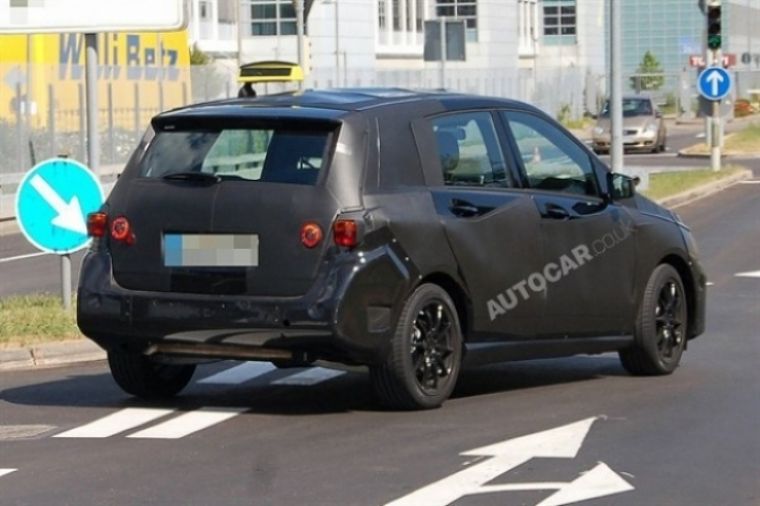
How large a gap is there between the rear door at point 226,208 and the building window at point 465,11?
77342mm

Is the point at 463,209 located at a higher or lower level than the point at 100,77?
lower

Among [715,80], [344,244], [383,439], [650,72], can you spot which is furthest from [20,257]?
[650,72]

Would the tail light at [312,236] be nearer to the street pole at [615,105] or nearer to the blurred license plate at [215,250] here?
the blurred license plate at [215,250]

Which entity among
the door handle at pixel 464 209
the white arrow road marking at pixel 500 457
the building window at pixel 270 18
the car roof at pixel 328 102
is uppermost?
the building window at pixel 270 18

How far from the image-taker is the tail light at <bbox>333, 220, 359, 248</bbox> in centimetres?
921

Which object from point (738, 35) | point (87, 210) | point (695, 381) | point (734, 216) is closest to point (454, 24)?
point (734, 216)

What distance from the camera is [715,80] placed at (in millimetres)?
36281

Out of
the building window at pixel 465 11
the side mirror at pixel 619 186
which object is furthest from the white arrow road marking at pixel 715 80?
the building window at pixel 465 11

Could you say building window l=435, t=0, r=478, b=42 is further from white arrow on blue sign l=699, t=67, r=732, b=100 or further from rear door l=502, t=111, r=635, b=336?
rear door l=502, t=111, r=635, b=336

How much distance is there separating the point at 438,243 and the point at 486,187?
0.66 metres

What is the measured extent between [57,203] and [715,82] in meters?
24.8

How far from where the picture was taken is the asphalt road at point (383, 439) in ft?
24.9

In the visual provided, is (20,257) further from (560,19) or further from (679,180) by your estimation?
(560,19)

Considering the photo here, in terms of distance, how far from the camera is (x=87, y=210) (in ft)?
43.4
